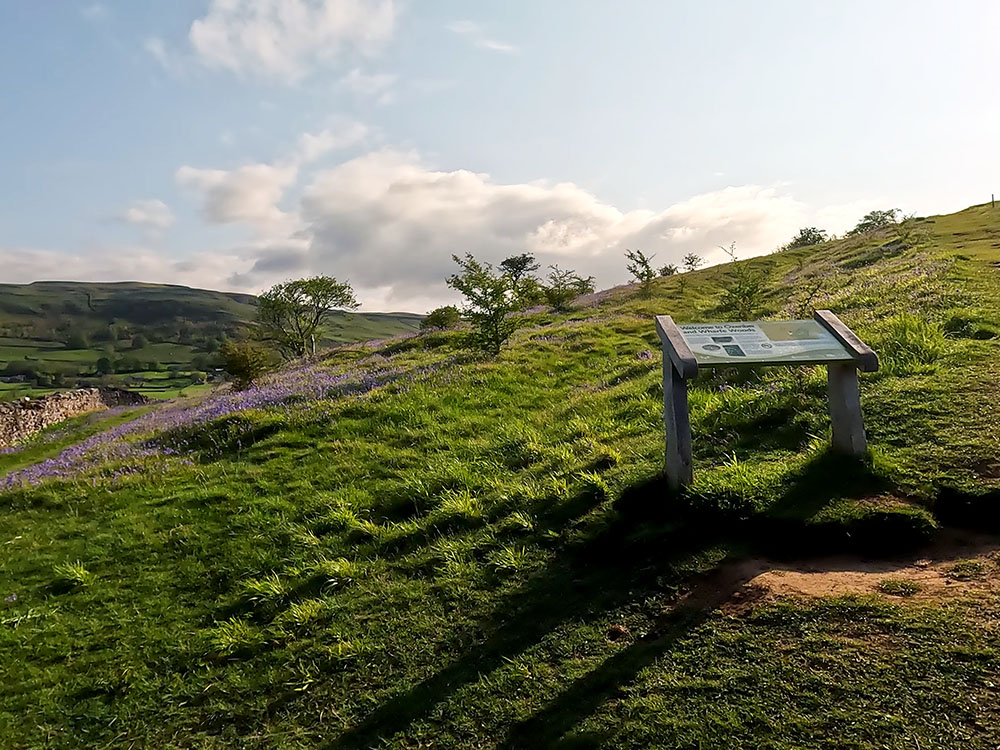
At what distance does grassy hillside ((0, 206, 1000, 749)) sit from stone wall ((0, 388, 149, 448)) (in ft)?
94.4

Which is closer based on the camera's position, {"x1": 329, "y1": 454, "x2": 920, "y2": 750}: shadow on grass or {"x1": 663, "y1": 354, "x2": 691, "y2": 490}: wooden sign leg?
{"x1": 329, "y1": 454, "x2": 920, "y2": 750}: shadow on grass

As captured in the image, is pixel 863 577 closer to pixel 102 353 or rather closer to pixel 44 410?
pixel 44 410

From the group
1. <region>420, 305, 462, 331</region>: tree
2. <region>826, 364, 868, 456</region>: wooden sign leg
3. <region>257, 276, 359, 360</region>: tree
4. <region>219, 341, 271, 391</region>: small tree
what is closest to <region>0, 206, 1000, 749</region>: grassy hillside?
<region>826, 364, 868, 456</region>: wooden sign leg

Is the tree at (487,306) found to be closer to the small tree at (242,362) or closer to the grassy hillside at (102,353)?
the small tree at (242,362)

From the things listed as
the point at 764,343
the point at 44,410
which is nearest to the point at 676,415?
the point at 764,343

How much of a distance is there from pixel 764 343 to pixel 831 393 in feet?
3.28

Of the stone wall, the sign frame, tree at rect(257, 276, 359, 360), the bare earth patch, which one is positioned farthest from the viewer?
tree at rect(257, 276, 359, 360)

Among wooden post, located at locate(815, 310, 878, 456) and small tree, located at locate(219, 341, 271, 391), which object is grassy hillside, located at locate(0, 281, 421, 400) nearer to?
small tree, located at locate(219, 341, 271, 391)

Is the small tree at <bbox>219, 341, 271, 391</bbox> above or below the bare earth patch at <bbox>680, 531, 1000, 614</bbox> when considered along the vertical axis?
above

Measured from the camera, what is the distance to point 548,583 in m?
5.43

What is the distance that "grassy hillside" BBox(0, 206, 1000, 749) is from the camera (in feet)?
12.2

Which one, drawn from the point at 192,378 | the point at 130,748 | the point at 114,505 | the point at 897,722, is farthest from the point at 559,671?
the point at 192,378

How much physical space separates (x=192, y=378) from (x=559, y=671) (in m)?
101

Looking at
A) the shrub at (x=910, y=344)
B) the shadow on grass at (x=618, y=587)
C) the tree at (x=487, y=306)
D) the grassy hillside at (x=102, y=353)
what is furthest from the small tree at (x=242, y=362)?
the grassy hillside at (x=102, y=353)
